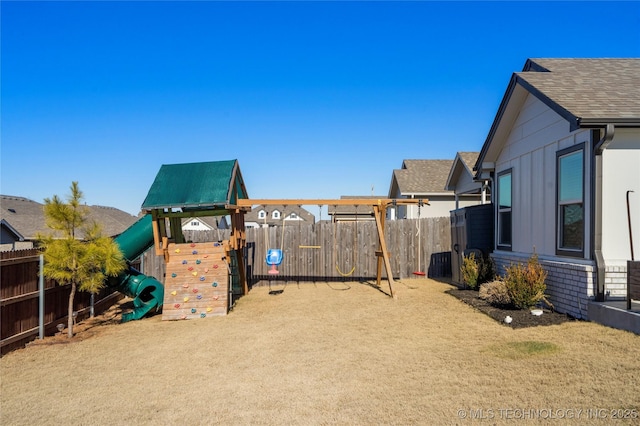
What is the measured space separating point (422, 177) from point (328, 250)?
40.6 ft

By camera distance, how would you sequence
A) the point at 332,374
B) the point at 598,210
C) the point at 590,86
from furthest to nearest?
the point at 590,86, the point at 598,210, the point at 332,374

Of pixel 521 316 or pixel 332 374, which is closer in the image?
pixel 332 374

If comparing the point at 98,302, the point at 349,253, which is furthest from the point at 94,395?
the point at 349,253

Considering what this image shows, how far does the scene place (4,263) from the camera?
7.25 metres

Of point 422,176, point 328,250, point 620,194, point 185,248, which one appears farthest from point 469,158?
point 185,248

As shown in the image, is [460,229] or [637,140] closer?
[637,140]

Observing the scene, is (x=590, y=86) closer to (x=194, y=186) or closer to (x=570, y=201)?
(x=570, y=201)

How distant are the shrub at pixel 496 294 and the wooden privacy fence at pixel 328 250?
502cm

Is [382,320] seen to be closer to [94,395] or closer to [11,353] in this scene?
[94,395]

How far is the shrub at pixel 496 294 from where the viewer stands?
8.81m

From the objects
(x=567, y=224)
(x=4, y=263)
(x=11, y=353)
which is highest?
(x=567, y=224)

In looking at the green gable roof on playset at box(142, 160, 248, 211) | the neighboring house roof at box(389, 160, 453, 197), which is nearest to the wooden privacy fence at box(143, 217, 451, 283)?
the green gable roof on playset at box(142, 160, 248, 211)

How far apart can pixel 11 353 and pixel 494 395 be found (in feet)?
24.4

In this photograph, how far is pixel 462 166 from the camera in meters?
16.3
